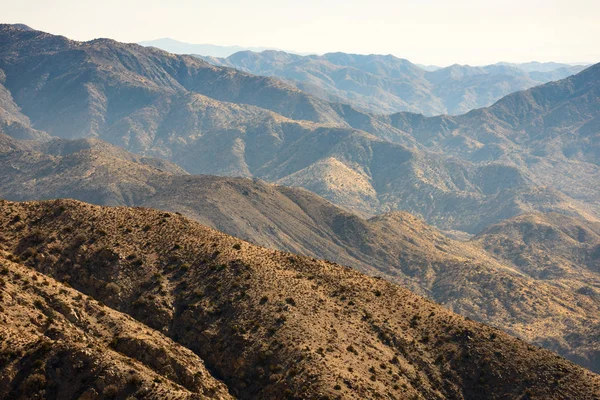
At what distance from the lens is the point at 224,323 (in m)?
64.2

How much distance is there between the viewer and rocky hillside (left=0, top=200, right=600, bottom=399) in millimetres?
52594

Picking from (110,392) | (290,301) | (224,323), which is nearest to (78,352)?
(110,392)

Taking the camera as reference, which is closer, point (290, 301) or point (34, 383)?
point (34, 383)

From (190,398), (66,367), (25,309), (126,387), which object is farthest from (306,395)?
(25,309)

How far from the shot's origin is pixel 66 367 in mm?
45875

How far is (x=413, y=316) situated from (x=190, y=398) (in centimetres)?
3539

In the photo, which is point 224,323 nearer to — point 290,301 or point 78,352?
point 290,301

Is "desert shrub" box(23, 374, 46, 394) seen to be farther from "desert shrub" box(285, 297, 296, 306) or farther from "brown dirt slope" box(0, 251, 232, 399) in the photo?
"desert shrub" box(285, 297, 296, 306)

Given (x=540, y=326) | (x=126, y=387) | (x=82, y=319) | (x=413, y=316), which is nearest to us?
(x=126, y=387)

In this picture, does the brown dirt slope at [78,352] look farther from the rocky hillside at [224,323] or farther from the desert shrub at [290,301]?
the desert shrub at [290,301]

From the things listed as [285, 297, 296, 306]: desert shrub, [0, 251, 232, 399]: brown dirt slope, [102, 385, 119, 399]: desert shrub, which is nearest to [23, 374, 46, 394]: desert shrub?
[0, 251, 232, 399]: brown dirt slope

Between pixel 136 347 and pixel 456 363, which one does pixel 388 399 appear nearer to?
pixel 456 363

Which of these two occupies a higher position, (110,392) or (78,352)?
(78,352)

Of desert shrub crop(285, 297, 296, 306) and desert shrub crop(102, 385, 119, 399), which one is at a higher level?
desert shrub crop(285, 297, 296, 306)
